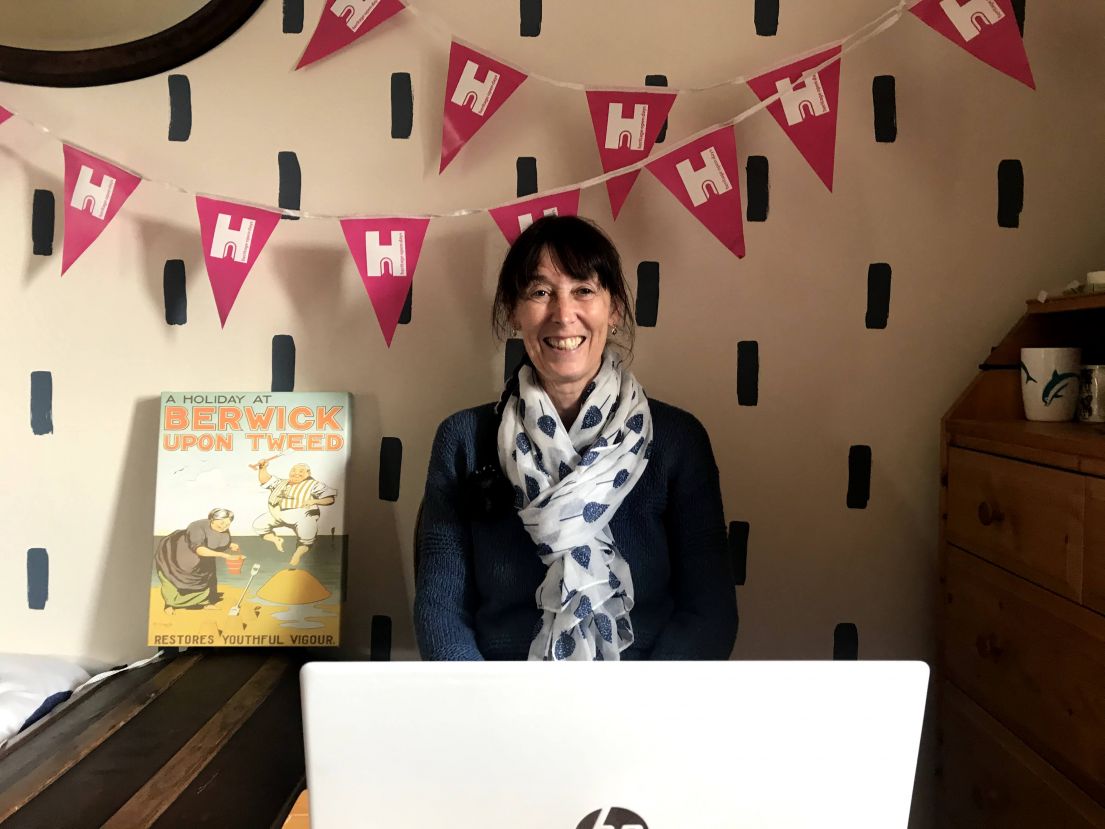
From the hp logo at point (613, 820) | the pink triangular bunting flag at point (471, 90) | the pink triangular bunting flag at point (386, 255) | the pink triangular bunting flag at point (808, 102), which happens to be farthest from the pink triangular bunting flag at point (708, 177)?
the hp logo at point (613, 820)

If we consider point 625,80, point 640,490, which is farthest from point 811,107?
point 640,490

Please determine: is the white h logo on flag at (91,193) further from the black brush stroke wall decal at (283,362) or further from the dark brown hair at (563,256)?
the dark brown hair at (563,256)

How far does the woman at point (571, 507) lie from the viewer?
128 cm

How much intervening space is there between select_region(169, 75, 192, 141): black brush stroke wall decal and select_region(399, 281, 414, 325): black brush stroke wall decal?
21.3 inches

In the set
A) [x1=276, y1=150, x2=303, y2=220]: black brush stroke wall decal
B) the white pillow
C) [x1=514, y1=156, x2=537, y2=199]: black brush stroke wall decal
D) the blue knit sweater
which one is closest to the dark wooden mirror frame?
[x1=276, y1=150, x2=303, y2=220]: black brush stroke wall decal

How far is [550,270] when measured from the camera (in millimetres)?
1335

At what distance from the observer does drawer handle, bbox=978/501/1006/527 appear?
1312 millimetres

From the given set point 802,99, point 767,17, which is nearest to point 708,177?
point 802,99

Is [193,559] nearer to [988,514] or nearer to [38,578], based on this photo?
[38,578]

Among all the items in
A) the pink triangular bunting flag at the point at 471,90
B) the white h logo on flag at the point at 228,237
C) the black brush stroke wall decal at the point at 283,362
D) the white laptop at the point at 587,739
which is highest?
the pink triangular bunting flag at the point at 471,90

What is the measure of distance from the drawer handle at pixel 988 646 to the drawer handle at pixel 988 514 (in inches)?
7.4

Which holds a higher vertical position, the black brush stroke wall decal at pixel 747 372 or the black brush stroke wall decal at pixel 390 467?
the black brush stroke wall decal at pixel 747 372

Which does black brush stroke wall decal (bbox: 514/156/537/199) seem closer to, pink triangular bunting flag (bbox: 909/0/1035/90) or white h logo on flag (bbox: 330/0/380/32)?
white h logo on flag (bbox: 330/0/380/32)

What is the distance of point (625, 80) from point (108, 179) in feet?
3.39
